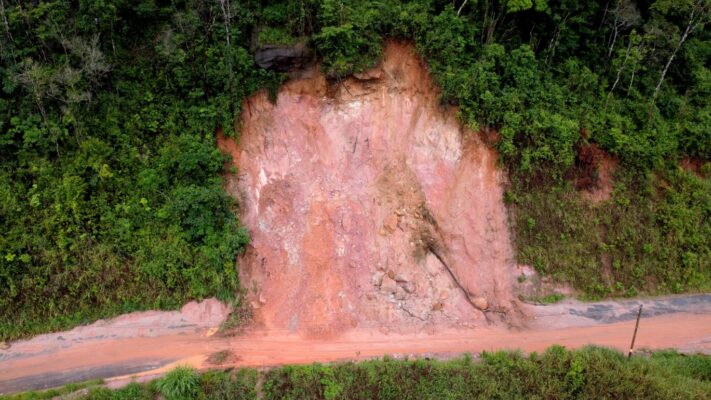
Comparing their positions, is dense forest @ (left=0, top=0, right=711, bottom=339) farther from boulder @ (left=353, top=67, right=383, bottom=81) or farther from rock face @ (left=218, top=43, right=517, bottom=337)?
rock face @ (left=218, top=43, right=517, bottom=337)

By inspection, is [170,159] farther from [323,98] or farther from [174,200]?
[323,98]

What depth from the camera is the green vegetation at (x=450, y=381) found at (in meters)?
11.3

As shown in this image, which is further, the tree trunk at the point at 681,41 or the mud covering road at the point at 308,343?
the tree trunk at the point at 681,41

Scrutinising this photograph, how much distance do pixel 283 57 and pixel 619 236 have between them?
557 inches

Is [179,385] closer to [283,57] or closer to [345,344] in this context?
[345,344]

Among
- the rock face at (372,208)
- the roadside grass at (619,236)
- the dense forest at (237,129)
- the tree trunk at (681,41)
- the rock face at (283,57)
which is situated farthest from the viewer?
the tree trunk at (681,41)

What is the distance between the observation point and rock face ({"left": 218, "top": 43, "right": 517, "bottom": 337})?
14.6m

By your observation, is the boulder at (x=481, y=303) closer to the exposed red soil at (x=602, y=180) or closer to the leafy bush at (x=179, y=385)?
the exposed red soil at (x=602, y=180)

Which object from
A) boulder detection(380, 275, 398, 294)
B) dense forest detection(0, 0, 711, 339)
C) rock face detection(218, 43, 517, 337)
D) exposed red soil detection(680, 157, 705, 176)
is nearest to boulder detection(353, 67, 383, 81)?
rock face detection(218, 43, 517, 337)

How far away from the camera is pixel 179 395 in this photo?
11297 mm

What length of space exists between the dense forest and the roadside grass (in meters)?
0.05

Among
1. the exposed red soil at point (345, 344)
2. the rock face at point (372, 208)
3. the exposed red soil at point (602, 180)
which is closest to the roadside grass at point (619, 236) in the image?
the exposed red soil at point (602, 180)

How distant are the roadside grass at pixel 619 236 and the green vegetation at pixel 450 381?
3981 mm

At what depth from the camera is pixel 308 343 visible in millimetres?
13609
